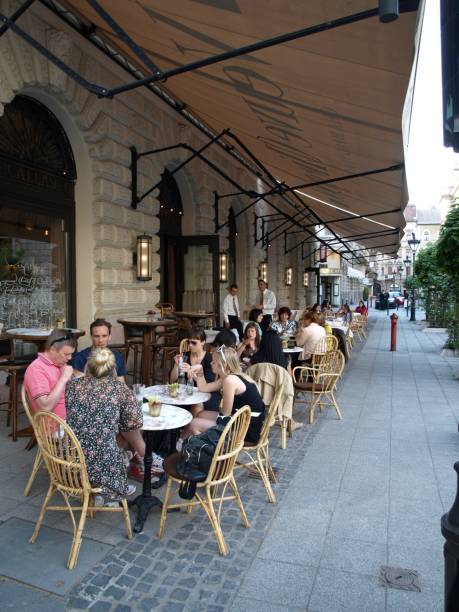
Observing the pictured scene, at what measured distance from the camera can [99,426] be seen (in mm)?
3125

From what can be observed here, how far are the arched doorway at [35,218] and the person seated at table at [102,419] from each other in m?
4.43

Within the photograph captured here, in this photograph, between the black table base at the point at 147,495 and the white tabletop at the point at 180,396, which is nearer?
the black table base at the point at 147,495

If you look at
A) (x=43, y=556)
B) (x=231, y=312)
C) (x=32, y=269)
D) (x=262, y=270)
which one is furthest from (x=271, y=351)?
(x=262, y=270)

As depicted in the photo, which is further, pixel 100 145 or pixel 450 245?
pixel 450 245

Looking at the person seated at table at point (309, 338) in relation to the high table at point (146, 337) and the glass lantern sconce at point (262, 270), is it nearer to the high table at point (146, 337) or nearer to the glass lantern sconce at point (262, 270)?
the high table at point (146, 337)

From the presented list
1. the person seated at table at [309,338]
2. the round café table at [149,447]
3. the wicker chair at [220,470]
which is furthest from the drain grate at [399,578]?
the person seated at table at [309,338]

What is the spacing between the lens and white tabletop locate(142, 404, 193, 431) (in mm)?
3455

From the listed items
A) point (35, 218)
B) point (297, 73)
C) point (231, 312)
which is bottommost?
point (231, 312)

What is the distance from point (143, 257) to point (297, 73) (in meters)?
5.10

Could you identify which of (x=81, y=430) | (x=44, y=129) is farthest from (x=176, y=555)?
(x=44, y=129)

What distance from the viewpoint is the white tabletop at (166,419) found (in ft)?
11.3

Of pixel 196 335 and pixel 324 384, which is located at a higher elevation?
pixel 196 335

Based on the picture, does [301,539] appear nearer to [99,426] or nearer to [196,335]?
[99,426]

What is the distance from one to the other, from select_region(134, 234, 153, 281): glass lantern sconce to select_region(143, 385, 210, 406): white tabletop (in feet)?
15.9
